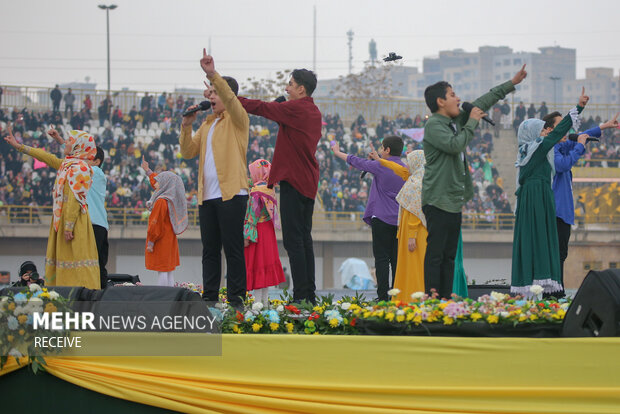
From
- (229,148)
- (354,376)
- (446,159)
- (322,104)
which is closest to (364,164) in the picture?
(229,148)

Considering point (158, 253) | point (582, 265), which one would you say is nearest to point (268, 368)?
point (158, 253)

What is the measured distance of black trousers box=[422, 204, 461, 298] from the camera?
20.6 feet

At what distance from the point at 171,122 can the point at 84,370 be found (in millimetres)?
23486

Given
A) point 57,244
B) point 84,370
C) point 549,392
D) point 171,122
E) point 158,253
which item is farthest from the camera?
point 171,122

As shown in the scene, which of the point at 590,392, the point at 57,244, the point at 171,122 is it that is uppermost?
the point at 171,122

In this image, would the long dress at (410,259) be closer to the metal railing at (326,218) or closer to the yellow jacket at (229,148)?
the yellow jacket at (229,148)

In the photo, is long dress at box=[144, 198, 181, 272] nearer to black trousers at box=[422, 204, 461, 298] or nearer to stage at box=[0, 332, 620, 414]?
black trousers at box=[422, 204, 461, 298]

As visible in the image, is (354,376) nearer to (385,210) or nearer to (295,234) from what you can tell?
(295,234)

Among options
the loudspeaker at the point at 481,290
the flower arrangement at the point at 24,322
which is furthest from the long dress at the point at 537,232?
the flower arrangement at the point at 24,322

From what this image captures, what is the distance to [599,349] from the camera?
4746mm

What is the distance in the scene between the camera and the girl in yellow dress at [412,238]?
7375 millimetres

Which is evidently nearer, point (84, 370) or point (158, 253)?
point (84, 370)

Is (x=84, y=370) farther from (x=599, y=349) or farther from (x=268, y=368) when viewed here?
(x=599, y=349)

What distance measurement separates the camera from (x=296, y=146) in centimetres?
687
